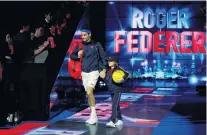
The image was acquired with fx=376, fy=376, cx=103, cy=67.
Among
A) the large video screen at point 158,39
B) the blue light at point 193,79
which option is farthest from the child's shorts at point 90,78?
the blue light at point 193,79

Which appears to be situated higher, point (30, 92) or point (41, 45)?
point (41, 45)

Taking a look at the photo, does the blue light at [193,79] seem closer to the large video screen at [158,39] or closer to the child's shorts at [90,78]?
the large video screen at [158,39]

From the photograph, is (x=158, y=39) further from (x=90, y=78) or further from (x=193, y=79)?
(x=90, y=78)

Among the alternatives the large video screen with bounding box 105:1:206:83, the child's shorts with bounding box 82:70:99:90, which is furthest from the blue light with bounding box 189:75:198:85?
the child's shorts with bounding box 82:70:99:90

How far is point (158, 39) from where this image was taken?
59.5ft

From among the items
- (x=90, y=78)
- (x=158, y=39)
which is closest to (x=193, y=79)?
(x=158, y=39)

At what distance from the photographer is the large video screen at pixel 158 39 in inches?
711

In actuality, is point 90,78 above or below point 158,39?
below

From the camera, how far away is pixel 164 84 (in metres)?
18.2

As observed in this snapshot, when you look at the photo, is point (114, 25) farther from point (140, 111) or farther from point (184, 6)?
point (140, 111)

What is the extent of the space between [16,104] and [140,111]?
127 inches

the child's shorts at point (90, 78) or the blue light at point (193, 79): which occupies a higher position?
the child's shorts at point (90, 78)

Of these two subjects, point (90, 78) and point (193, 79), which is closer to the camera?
point (90, 78)

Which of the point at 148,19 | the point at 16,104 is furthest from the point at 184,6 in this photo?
the point at 16,104
